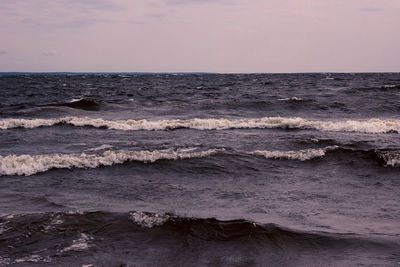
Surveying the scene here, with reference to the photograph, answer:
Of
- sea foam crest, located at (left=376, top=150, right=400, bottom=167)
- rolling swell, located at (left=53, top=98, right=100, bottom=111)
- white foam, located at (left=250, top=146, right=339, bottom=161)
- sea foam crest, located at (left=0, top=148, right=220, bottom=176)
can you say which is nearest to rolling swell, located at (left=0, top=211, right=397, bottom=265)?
sea foam crest, located at (left=0, top=148, right=220, bottom=176)

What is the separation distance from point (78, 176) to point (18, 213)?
9.77ft

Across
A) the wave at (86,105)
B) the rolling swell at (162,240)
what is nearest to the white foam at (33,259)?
the rolling swell at (162,240)

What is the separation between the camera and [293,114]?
23.7 meters

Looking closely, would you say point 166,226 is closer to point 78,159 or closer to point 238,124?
point 78,159

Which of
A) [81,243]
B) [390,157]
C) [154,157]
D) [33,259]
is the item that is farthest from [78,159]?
[390,157]

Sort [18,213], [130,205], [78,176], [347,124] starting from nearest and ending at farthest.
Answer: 1. [18,213]
2. [130,205]
3. [78,176]
4. [347,124]

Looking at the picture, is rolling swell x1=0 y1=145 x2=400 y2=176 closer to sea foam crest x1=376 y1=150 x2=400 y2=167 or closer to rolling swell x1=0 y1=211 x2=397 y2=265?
sea foam crest x1=376 y1=150 x2=400 y2=167

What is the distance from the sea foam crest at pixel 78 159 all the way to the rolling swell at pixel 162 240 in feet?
13.0

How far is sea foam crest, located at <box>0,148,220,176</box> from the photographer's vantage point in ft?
35.8

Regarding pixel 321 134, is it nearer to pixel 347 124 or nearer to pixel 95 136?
pixel 347 124

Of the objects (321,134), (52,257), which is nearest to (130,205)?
(52,257)

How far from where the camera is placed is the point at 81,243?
6297 millimetres

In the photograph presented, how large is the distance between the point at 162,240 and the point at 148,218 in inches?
28.0

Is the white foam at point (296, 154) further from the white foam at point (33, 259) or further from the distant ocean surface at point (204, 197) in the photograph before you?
the white foam at point (33, 259)
